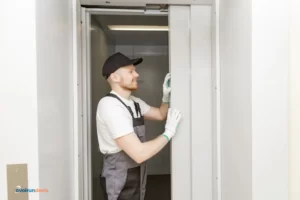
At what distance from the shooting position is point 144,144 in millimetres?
1348

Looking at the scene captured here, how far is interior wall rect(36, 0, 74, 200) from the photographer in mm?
842

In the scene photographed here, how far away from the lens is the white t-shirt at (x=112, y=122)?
1.31 meters

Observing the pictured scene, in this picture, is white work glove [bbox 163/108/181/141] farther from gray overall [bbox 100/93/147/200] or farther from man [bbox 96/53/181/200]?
gray overall [bbox 100/93/147/200]

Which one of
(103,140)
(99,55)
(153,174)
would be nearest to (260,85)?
(103,140)

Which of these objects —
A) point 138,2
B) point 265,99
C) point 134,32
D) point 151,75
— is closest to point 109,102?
point 138,2

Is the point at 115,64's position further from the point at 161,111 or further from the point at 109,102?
the point at 161,111

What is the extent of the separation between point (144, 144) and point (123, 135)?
0.13 metres

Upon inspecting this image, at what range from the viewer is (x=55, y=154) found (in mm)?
1000

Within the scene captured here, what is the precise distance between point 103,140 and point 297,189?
97 centimetres

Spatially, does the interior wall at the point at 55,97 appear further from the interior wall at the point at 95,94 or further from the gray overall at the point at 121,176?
the interior wall at the point at 95,94

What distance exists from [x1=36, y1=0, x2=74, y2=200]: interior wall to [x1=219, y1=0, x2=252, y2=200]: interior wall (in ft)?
2.35

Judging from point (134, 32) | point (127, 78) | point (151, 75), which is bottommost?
point (127, 78)

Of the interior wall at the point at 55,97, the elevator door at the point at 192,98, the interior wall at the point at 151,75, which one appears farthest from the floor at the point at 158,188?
the interior wall at the point at 55,97

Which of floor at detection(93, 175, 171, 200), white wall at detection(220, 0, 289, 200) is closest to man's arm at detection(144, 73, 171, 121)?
white wall at detection(220, 0, 289, 200)
